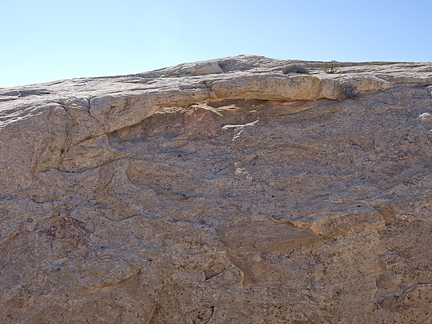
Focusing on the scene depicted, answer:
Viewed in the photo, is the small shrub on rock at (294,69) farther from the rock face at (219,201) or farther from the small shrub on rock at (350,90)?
the small shrub on rock at (350,90)

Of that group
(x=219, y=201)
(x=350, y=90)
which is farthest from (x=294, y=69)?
(x=219, y=201)

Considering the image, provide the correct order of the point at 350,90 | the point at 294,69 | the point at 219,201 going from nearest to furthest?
the point at 219,201 < the point at 350,90 < the point at 294,69

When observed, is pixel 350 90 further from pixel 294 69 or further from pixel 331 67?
pixel 331 67

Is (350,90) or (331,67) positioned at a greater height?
(331,67)

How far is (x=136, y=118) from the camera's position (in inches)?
247

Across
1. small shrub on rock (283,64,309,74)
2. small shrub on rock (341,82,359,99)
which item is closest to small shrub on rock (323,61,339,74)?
small shrub on rock (283,64,309,74)

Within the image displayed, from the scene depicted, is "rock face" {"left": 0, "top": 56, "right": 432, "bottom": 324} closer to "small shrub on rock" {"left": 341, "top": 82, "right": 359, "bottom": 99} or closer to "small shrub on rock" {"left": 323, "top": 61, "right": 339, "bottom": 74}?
"small shrub on rock" {"left": 341, "top": 82, "right": 359, "bottom": 99}

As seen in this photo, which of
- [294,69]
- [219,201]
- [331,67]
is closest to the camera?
[219,201]

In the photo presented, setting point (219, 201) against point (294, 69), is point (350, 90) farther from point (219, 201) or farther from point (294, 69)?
point (219, 201)

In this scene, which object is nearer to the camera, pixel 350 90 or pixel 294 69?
pixel 350 90

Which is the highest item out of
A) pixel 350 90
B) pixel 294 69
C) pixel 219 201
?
pixel 294 69

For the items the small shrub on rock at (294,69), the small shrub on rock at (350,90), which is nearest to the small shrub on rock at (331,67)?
the small shrub on rock at (294,69)

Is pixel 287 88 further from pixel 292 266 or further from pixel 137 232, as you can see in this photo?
pixel 137 232

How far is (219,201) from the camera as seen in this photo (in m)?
5.44
